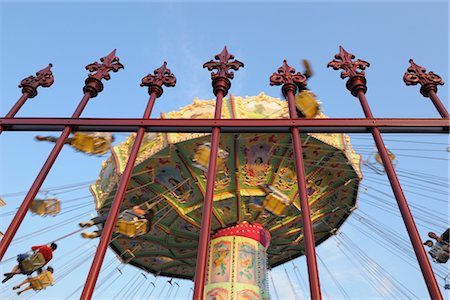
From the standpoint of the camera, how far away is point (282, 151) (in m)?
9.40

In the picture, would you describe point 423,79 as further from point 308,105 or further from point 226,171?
point 226,171

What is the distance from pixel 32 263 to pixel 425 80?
4.96m

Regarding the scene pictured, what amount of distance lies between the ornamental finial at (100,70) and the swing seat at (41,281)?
2.50 m

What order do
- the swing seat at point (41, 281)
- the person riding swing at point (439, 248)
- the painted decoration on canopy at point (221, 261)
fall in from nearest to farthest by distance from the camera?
the person riding swing at point (439, 248) → the swing seat at point (41, 281) → the painted decoration on canopy at point (221, 261)

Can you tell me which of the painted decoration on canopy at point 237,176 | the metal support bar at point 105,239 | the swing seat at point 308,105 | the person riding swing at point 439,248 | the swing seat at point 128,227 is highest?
the painted decoration on canopy at point 237,176

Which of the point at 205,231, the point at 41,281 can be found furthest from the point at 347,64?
the point at 41,281

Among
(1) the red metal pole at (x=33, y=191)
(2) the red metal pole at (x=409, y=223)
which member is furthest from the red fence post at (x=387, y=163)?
(1) the red metal pole at (x=33, y=191)

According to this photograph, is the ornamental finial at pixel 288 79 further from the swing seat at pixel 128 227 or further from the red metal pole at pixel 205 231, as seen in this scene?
the swing seat at pixel 128 227

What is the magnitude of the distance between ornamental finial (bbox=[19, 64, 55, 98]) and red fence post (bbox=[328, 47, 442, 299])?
3.33 m

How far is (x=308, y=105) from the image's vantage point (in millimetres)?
4570

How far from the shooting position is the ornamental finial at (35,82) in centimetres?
498

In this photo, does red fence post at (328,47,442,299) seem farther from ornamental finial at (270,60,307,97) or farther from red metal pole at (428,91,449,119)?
red metal pole at (428,91,449,119)

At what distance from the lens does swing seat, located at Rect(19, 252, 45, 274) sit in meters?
4.95

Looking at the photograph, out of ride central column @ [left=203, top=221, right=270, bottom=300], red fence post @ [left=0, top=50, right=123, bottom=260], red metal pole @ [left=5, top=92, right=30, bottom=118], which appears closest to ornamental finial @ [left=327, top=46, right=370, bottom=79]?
red fence post @ [left=0, top=50, right=123, bottom=260]
